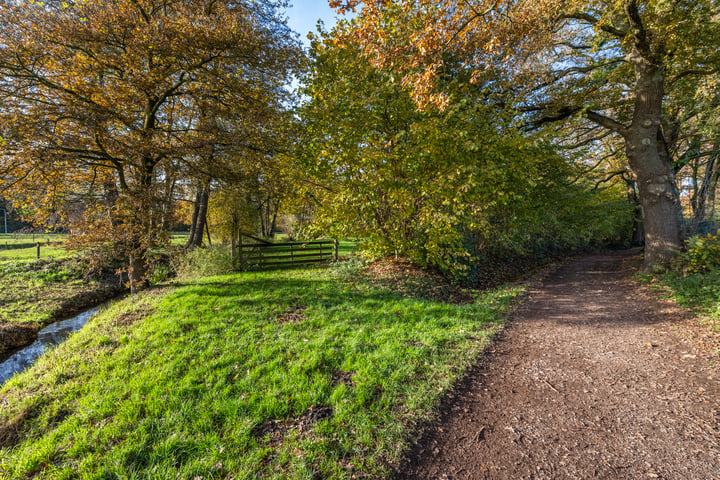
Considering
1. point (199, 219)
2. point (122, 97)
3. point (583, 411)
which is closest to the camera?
point (583, 411)

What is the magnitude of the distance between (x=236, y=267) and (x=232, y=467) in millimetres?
8838

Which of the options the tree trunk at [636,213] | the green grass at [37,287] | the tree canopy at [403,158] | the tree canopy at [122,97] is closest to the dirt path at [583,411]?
the tree canopy at [403,158]

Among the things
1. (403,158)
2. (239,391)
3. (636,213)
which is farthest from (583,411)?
(636,213)

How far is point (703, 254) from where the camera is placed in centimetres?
617

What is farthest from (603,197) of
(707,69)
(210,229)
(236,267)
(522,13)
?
(210,229)

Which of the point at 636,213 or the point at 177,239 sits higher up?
the point at 636,213

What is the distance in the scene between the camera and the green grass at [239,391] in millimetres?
2432

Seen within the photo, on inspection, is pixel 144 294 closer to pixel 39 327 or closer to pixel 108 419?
pixel 39 327

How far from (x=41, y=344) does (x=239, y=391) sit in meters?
6.64

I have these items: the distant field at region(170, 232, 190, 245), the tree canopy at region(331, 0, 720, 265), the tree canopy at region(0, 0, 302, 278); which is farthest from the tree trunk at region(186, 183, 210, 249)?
the tree canopy at region(331, 0, 720, 265)

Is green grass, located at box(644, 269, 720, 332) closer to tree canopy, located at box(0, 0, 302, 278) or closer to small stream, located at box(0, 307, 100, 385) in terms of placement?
tree canopy, located at box(0, 0, 302, 278)

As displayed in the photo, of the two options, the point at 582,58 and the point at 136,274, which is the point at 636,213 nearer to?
the point at 582,58

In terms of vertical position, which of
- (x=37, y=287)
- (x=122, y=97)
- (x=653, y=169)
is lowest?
(x=37, y=287)

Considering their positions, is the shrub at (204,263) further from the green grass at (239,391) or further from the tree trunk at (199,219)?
the green grass at (239,391)
